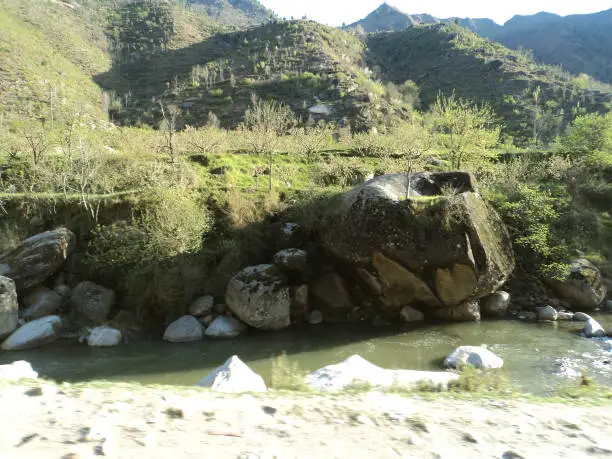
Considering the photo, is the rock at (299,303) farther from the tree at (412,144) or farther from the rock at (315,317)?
the tree at (412,144)

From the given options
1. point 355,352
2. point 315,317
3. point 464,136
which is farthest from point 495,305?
point 464,136

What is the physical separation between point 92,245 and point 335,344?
12.9 m

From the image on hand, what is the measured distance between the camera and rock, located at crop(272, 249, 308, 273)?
1797cm

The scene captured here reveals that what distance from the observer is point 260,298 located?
16219 millimetres

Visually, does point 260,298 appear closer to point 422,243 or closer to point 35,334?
point 422,243

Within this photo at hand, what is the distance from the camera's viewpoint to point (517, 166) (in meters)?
25.8

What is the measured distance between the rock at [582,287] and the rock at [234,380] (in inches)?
670

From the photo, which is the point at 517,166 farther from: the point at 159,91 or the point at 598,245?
the point at 159,91

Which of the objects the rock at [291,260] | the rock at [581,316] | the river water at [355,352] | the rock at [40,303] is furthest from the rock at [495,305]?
the rock at [40,303]

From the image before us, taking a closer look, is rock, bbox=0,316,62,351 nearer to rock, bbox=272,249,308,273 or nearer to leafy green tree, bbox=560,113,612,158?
rock, bbox=272,249,308,273

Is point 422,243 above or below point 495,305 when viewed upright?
above

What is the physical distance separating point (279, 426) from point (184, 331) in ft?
36.9

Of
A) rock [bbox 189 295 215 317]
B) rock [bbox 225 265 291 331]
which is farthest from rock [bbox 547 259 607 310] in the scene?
rock [bbox 189 295 215 317]

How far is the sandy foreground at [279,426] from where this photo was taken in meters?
Result: 4.57
